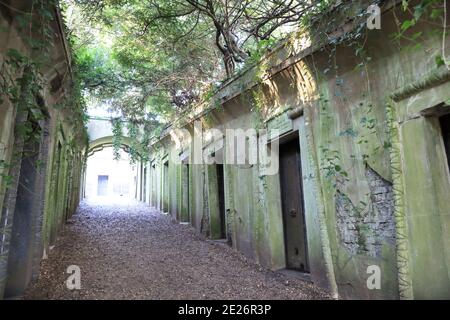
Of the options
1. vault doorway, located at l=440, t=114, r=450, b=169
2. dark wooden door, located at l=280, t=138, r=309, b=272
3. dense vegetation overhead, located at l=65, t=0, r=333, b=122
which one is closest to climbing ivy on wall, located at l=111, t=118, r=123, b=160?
dense vegetation overhead, located at l=65, t=0, r=333, b=122

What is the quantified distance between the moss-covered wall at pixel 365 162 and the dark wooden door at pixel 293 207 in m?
0.15

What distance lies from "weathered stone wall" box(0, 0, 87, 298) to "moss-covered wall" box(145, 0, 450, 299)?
130 inches

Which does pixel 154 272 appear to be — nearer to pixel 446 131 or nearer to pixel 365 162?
pixel 365 162

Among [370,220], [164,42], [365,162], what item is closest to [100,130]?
[164,42]

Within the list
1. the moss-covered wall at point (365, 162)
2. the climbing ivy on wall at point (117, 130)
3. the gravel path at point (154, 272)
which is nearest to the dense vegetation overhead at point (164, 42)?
the climbing ivy on wall at point (117, 130)

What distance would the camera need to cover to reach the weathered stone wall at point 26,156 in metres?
3.03

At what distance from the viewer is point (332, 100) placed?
4.37 metres

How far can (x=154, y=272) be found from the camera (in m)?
4.88

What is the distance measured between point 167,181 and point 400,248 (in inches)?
408

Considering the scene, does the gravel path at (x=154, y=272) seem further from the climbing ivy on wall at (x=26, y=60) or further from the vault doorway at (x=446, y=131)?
the vault doorway at (x=446, y=131)

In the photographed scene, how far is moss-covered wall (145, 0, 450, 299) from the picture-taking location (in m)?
3.18

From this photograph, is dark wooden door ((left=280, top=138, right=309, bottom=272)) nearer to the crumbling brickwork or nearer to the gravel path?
the gravel path

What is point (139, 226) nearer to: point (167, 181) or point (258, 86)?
point (167, 181)

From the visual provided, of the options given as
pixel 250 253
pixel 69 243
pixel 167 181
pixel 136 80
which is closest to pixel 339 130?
pixel 250 253
